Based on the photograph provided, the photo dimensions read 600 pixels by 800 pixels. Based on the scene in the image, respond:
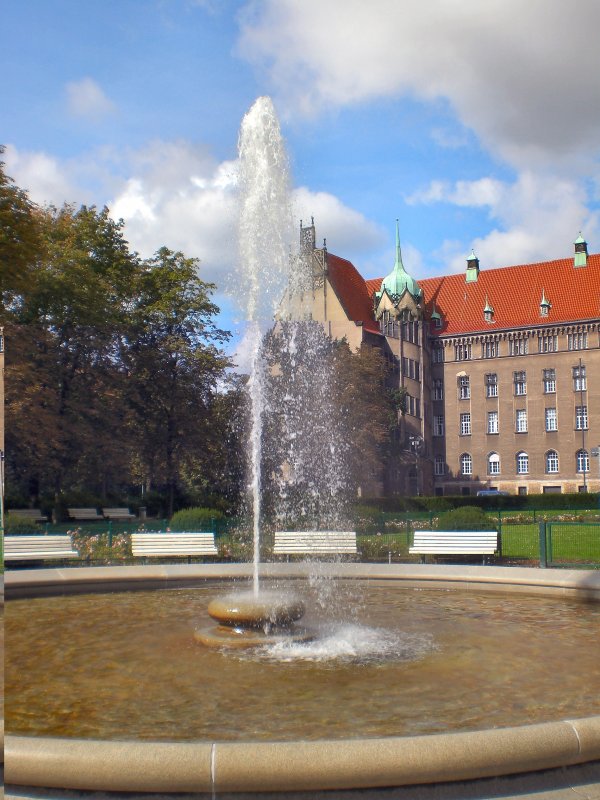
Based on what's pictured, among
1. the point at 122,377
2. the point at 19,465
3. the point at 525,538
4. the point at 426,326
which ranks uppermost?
the point at 426,326

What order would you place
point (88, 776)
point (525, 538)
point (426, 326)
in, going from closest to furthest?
point (88, 776) → point (525, 538) → point (426, 326)

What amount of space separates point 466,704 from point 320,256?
256 feet

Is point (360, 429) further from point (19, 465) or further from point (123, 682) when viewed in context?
Answer: point (123, 682)

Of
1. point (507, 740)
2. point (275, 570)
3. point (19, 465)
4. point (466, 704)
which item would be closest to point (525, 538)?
point (275, 570)

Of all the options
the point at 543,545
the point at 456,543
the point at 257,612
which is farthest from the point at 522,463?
the point at 257,612

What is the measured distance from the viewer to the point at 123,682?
347 inches

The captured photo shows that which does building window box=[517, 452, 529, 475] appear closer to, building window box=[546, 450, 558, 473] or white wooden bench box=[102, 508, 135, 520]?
building window box=[546, 450, 558, 473]

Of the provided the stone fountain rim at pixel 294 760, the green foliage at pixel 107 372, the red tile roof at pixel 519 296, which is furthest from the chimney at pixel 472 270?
the stone fountain rim at pixel 294 760

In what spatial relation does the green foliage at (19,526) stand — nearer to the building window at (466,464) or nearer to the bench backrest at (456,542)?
the bench backrest at (456,542)

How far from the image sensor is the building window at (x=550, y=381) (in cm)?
8912

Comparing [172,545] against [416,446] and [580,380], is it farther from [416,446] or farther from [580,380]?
[580,380]

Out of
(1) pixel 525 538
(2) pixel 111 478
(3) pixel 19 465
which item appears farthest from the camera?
(2) pixel 111 478

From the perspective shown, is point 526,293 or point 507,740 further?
point 526,293

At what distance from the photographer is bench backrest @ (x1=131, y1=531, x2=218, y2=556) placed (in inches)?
736
